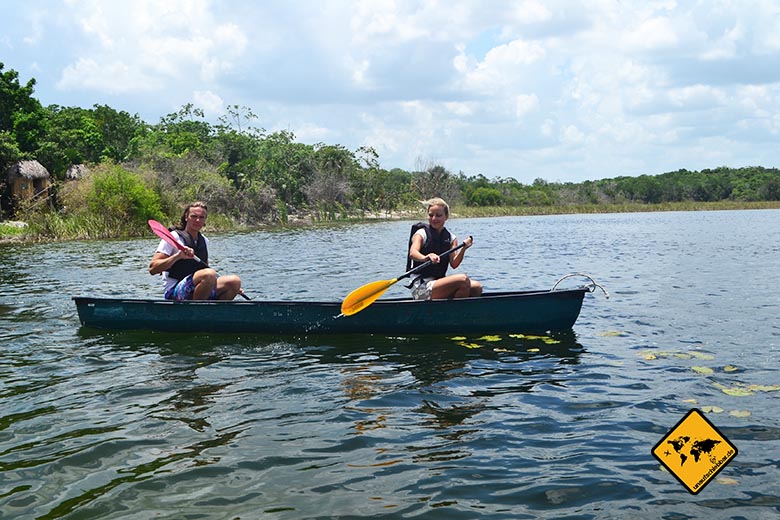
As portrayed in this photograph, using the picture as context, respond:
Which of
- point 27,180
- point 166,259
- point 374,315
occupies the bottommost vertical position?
point 374,315

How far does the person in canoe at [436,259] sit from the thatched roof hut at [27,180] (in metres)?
27.8

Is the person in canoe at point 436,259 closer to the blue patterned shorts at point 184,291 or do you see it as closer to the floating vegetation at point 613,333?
the floating vegetation at point 613,333

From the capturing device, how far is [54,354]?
759cm

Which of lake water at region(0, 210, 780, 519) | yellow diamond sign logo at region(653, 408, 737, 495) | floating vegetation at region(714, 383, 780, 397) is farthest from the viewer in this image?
floating vegetation at region(714, 383, 780, 397)

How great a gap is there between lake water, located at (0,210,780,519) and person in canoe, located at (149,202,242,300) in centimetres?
52

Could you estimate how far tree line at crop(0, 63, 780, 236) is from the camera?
31266 mm

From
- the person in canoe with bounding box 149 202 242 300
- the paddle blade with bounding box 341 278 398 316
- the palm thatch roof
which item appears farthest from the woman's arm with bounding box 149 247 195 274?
the palm thatch roof

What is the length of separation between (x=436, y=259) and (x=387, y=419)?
9.27ft

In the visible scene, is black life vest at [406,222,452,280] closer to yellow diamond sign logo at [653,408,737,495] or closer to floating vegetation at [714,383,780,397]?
floating vegetation at [714,383,780,397]

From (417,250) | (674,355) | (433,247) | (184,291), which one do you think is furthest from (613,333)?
(184,291)

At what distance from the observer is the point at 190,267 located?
848cm

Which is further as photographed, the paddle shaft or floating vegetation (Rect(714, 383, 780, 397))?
the paddle shaft

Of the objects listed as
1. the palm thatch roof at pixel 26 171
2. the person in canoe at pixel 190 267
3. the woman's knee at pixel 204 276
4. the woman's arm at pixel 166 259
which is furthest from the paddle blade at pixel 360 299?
the palm thatch roof at pixel 26 171

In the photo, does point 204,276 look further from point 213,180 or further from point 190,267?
point 213,180
